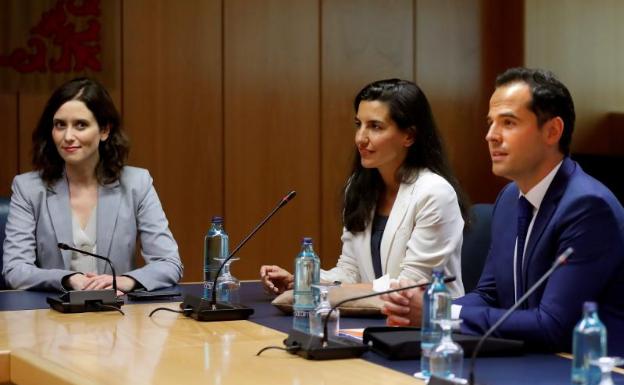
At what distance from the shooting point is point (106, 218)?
12.3 ft

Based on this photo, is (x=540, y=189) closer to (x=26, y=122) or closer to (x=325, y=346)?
(x=325, y=346)

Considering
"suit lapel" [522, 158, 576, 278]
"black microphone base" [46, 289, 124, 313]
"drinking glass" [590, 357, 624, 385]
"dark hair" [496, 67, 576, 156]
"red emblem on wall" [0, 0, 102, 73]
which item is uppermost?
"red emblem on wall" [0, 0, 102, 73]

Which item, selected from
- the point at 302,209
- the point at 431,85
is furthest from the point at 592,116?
the point at 302,209

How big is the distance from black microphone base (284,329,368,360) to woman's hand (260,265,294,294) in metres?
0.99

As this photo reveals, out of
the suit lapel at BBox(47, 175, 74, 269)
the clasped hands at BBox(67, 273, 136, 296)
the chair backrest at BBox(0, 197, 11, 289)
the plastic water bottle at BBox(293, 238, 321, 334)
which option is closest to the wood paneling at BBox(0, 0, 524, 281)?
the chair backrest at BBox(0, 197, 11, 289)

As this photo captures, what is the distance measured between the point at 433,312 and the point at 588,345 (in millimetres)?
425

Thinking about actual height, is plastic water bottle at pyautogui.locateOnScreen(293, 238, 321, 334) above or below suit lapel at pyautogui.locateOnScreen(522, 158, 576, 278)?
below

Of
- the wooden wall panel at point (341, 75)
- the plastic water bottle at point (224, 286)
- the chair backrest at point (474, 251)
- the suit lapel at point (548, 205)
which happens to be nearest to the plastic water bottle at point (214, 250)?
the plastic water bottle at point (224, 286)

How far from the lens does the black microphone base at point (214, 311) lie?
8.84 ft

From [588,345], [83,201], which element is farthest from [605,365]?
[83,201]

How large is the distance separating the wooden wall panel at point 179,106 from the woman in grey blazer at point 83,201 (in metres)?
1.46

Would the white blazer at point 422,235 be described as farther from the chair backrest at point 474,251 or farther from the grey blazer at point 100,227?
the grey blazer at point 100,227

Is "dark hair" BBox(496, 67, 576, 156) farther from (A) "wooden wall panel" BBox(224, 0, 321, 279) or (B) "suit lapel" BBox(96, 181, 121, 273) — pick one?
(A) "wooden wall panel" BBox(224, 0, 321, 279)

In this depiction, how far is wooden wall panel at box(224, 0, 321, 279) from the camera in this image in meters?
5.66
